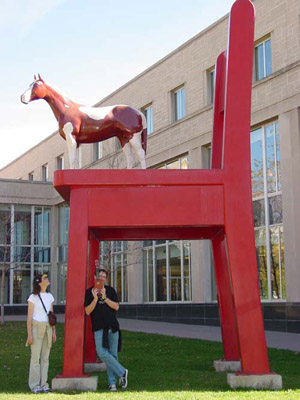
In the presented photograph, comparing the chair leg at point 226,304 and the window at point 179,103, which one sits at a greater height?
the window at point 179,103

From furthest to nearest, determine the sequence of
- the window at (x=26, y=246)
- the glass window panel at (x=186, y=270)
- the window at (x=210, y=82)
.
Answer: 1. the window at (x=26, y=246)
2. the glass window panel at (x=186, y=270)
3. the window at (x=210, y=82)

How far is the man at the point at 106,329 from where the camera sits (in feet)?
29.5

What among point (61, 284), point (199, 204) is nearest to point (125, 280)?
point (61, 284)

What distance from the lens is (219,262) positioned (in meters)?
10.6

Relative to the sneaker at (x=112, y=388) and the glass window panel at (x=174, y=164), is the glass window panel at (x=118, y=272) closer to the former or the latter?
the glass window panel at (x=174, y=164)

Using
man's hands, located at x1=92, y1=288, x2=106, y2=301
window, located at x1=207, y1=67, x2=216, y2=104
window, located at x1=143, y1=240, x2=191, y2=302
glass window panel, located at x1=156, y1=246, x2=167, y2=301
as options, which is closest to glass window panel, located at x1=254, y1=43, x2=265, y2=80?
window, located at x1=207, y1=67, x2=216, y2=104

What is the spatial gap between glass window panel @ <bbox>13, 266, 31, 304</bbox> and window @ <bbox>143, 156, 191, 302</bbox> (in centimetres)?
1098

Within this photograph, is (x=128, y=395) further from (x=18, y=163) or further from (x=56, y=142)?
(x=18, y=163)

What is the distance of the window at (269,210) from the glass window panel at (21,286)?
20900 mm

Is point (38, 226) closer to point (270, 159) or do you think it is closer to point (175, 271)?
point (175, 271)

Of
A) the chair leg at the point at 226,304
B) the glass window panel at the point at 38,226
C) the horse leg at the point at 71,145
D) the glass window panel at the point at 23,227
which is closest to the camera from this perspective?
the horse leg at the point at 71,145

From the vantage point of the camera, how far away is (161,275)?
30.9 m

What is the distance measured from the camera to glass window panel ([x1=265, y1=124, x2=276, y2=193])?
900 inches

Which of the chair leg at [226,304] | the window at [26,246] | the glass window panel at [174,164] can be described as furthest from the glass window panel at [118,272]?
the chair leg at [226,304]
